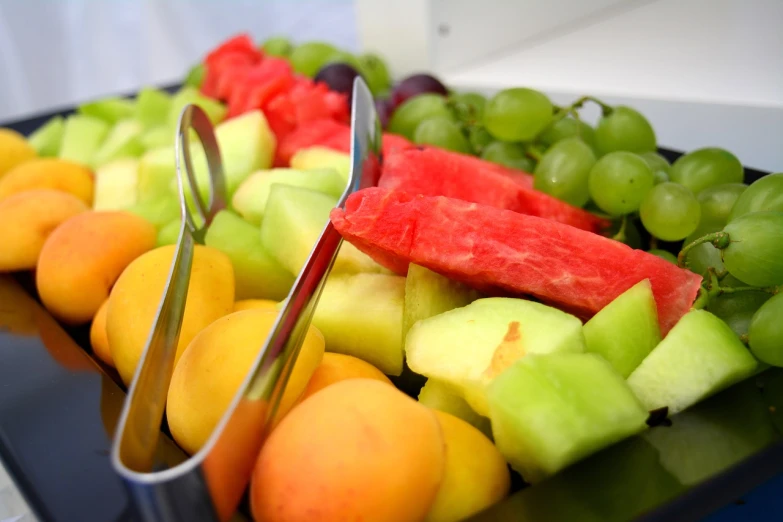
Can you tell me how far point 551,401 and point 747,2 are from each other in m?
0.84

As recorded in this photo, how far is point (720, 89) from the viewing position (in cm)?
91

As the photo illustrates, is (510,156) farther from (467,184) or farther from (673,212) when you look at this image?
(673,212)

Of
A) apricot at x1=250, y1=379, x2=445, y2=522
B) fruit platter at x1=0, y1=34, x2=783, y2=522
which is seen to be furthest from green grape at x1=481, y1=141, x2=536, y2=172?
apricot at x1=250, y1=379, x2=445, y2=522

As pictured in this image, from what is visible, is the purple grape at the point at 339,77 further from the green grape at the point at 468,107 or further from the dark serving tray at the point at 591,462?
the dark serving tray at the point at 591,462

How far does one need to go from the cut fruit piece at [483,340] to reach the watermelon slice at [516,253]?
0.12 feet

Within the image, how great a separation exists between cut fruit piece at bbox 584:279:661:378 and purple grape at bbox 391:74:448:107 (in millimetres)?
720

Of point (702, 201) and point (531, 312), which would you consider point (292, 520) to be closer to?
point (531, 312)

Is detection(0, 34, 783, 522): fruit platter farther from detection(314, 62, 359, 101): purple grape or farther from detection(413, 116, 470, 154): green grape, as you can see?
detection(314, 62, 359, 101): purple grape

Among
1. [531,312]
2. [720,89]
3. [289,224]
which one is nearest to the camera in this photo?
[531,312]

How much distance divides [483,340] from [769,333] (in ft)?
0.66

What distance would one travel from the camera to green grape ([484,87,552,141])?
0.74 meters

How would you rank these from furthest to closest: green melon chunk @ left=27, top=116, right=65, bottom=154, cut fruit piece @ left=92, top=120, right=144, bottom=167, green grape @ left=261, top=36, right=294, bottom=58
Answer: green grape @ left=261, top=36, right=294, bottom=58 < green melon chunk @ left=27, top=116, right=65, bottom=154 < cut fruit piece @ left=92, top=120, right=144, bottom=167

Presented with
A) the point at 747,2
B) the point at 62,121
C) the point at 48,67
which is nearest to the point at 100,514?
the point at 747,2

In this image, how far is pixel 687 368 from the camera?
1.39ft
